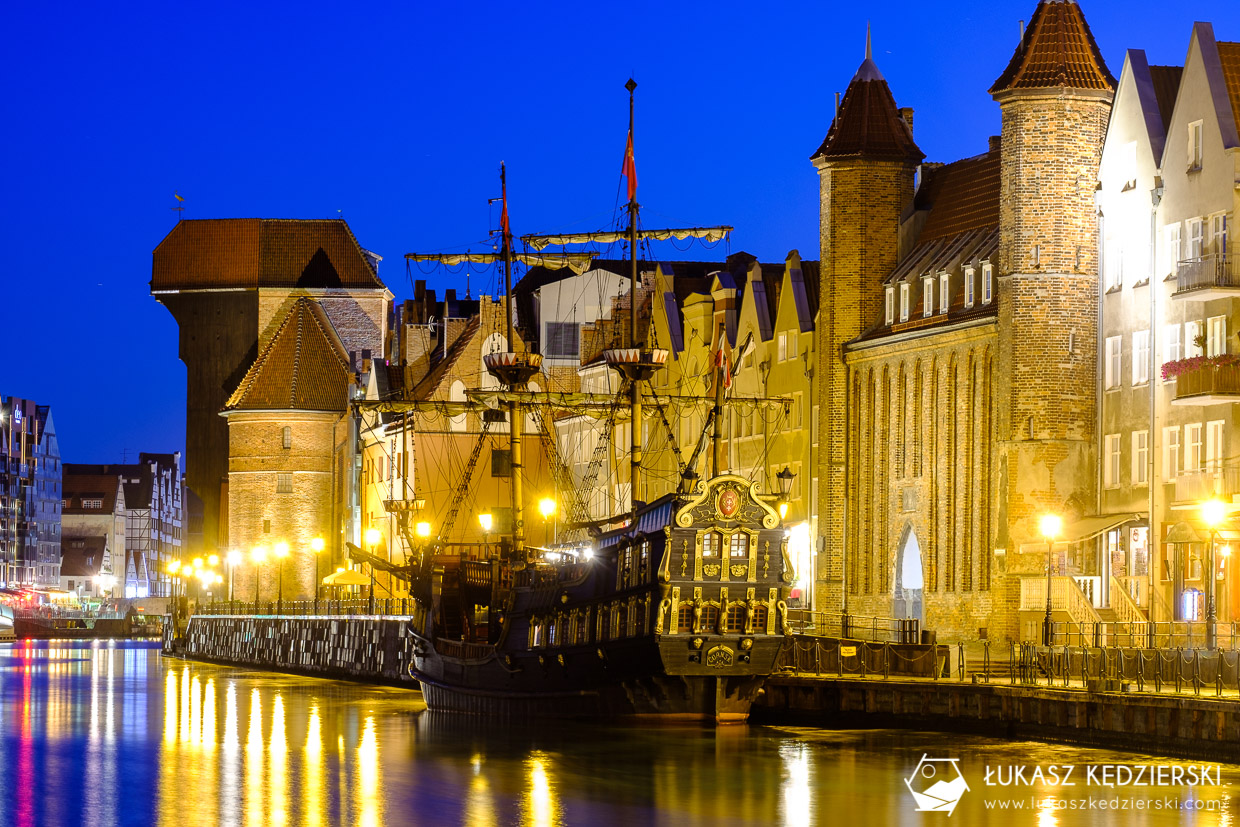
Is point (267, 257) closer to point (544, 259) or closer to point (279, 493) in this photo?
point (279, 493)

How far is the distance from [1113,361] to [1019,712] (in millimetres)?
15182

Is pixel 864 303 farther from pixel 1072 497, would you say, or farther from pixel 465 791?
pixel 465 791

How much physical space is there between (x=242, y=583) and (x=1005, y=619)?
60.3m

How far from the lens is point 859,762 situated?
3953 centimetres

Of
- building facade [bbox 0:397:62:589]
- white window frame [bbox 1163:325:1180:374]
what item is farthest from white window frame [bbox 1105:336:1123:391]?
building facade [bbox 0:397:62:589]

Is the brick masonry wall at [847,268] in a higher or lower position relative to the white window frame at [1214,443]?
higher

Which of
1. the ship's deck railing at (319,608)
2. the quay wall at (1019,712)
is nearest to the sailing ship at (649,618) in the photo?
the quay wall at (1019,712)

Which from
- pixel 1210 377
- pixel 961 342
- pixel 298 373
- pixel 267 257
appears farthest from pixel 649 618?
pixel 267 257

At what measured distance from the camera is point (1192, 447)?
49.7 meters

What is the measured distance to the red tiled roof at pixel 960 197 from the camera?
6112 centimetres

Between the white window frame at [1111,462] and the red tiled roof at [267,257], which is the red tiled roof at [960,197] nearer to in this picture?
the white window frame at [1111,462]

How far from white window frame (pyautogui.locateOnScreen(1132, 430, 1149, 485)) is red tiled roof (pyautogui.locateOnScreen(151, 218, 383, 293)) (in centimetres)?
7200

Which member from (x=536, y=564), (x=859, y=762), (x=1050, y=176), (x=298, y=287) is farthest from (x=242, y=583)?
(x=859, y=762)

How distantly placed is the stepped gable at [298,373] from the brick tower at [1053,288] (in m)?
55.3
